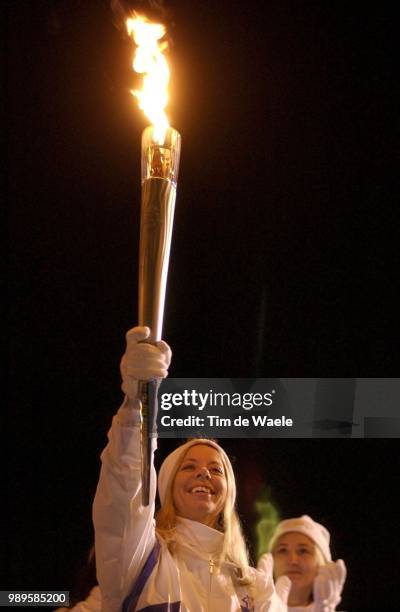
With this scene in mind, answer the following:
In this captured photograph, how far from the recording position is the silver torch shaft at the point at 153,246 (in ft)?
4.32

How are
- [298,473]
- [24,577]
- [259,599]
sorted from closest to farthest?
[259,599] → [24,577] → [298,473]

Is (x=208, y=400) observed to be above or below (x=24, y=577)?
above

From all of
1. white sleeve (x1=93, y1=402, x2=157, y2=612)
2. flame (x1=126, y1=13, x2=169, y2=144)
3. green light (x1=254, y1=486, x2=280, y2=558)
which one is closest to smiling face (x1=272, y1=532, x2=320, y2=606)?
green light (x1=254, y1=486, x2=280, y2=558)

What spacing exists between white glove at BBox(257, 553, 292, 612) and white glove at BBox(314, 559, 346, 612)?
20cm

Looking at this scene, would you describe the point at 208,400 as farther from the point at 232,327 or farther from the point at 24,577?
the point at 24,577

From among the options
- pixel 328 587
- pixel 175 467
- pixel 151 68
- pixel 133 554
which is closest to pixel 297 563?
pixel 328 587

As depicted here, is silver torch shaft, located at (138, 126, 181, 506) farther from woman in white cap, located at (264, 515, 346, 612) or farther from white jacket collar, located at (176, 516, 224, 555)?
Result: woman in white cap, located at (264, 515, 346, 612)

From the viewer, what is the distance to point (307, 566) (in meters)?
2.47

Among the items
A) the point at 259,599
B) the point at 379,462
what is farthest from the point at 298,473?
the point at 259,599

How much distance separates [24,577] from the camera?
2619 mm

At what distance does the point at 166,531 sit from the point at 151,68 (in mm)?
1081

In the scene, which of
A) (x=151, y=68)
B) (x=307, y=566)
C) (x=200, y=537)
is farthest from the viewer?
(x=307, y=566)

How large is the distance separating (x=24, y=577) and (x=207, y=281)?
1336mm

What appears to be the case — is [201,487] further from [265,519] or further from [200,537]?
[265,519]
